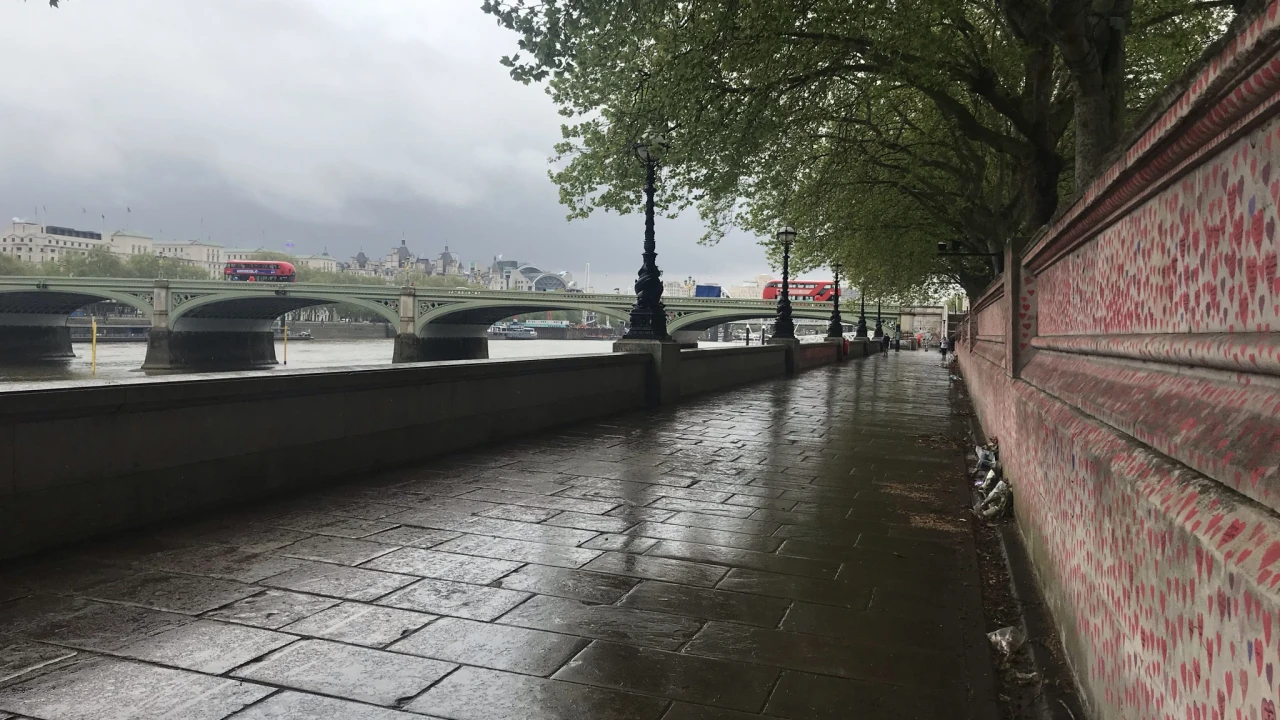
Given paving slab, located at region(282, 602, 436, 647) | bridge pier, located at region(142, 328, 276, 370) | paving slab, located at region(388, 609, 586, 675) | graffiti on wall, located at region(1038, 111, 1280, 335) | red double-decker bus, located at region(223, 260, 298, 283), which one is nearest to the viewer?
graffiti on wall, located at region(1038, 111, 1280, 335)

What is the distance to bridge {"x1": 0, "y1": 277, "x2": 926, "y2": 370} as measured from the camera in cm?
5753

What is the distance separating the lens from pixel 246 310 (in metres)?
68.5

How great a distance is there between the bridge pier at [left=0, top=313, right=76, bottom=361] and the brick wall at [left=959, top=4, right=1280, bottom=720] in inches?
3095

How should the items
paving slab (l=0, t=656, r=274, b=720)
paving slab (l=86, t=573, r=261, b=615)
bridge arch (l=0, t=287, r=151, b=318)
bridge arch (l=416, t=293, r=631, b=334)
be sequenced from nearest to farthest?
1. paving slab (l=0, t=656, r=274, b=720)
2. paving slab (l=86, t=573, r=261, b=615)
3. bridge arch (l=416, t=293, r=631, b=334)
4. bridge arch (l=0, t=287, r=151, b=318)

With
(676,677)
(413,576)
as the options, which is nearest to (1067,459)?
(676,677)

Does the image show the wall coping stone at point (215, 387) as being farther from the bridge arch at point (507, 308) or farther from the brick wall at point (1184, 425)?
the bridge arch at point (507, 308)

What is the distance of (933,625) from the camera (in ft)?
11.2

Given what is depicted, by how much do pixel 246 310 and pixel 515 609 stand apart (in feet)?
238

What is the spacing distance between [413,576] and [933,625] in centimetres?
229

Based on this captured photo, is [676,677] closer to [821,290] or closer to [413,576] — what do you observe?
[413,576]

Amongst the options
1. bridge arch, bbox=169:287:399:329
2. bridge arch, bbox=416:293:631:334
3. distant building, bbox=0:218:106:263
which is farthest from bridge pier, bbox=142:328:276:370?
distant building, bbox=0:218:106:263

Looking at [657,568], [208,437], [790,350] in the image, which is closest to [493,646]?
[657,568]

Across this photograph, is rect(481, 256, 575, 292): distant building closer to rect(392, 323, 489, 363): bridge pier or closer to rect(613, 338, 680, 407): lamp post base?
rect(392, 323, 489, 363): bridge pier

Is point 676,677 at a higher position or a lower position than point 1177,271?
lower
